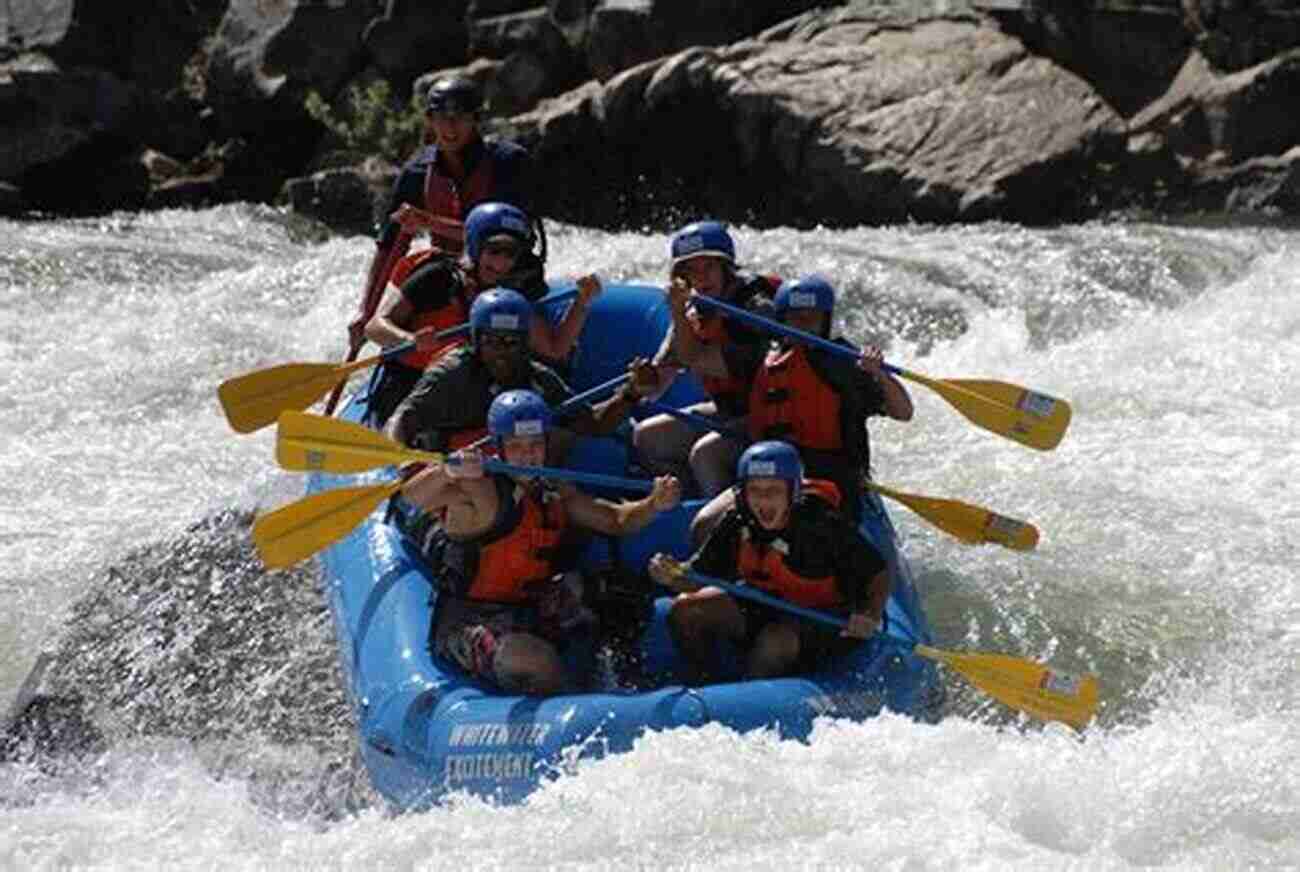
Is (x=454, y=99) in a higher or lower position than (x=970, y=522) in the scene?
higher

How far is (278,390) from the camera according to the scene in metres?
7.57

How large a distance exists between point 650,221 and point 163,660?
695 centimetres

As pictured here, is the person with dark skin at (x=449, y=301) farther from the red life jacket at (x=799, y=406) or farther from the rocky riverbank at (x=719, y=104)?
the rocky riverbank at (x=719, y=104)

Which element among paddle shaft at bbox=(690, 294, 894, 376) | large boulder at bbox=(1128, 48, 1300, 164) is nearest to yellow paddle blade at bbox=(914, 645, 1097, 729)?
paddle shaft at bbox=(690, 294, 894, 376)

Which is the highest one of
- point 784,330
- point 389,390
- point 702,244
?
point 702,244

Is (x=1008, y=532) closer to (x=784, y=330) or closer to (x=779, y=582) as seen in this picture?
(x=784, y=330)

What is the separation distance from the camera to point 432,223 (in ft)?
25.8

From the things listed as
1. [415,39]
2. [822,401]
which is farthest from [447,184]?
[415,39]

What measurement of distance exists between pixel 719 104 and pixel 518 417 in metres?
7.87

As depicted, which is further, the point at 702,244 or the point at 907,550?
the point at 907,550

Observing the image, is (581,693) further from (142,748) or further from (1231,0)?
(1231,0)

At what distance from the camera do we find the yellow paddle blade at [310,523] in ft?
21.0

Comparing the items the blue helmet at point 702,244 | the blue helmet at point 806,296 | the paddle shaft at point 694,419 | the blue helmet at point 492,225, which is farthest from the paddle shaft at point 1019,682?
the blue helmet at point 492,225

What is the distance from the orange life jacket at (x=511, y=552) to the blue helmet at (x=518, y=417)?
0.42 ft
